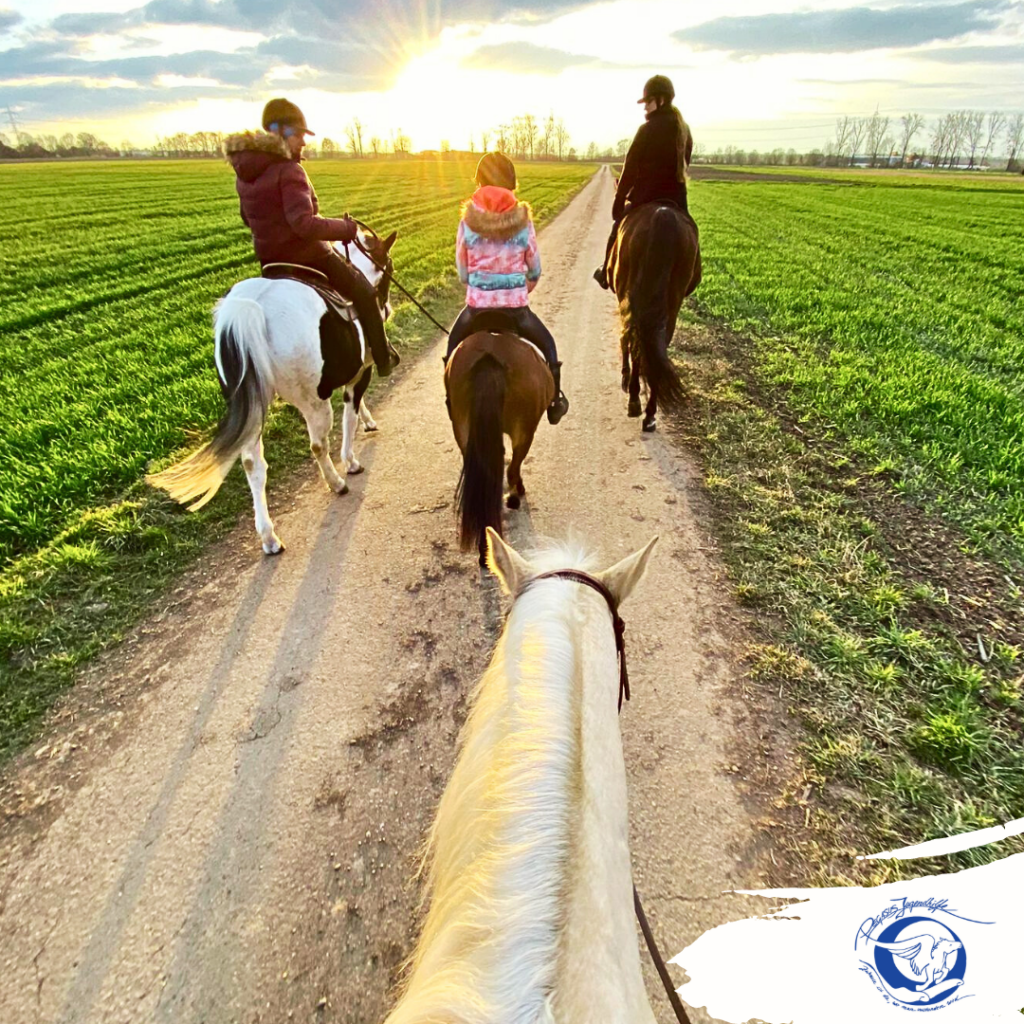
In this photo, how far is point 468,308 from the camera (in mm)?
4434

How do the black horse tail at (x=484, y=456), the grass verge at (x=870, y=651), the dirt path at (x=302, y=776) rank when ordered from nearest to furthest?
1. the dirt path at (x=302, y=776)
2. the grass verge at (x=870, y=651)
3. the black horse tail at (x=484, y=456)

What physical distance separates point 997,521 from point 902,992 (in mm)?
3698

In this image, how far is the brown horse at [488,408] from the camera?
3775 millimetres

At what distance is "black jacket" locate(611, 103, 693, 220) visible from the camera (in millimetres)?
5648

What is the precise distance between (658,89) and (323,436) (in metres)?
4.58

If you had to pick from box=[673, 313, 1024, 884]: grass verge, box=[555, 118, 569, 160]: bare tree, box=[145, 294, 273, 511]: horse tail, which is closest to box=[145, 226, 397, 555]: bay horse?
box=[145, 294, 273, 511]: horse tail

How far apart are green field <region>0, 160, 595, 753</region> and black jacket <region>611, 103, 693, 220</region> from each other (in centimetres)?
391

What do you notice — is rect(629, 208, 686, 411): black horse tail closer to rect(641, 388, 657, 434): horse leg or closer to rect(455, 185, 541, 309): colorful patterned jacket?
rect(641, 388, 657, 434): horse leg

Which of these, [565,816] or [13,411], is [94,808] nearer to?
[565,816]

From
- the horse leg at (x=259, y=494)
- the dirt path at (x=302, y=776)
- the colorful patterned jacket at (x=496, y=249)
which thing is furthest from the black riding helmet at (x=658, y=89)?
the horse leg at (x=259, y=494)

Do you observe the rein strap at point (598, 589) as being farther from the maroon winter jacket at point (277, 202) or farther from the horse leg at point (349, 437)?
the horse leg at point (349, 437)

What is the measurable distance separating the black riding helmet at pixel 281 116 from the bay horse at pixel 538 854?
4539 mm

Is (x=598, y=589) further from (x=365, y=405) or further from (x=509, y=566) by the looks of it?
(x=365, y=405)

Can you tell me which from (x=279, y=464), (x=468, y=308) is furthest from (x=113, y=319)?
(x=468, y=308)
